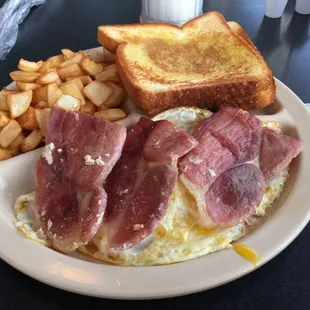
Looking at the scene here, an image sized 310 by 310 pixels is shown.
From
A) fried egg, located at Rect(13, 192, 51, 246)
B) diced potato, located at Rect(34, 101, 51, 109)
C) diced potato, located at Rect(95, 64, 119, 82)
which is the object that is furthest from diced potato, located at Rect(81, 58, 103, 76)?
fried egg, located at Rect(13, 192, 51, 246)

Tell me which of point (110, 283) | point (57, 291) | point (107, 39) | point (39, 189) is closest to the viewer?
point (110, 283)

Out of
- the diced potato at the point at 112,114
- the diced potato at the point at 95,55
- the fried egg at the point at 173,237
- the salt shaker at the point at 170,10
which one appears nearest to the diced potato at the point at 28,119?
the diced potato at the point at 112,114

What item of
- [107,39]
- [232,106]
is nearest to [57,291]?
[232,106]

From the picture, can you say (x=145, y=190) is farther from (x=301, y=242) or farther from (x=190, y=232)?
(x=301, y=242)

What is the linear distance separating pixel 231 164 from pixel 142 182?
1.01 feet

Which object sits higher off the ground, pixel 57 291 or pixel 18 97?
pixel 18 97

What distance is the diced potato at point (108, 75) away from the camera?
1.93m

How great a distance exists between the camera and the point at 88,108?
6.00 feet

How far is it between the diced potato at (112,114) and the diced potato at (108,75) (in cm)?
17

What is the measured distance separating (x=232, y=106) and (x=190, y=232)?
649 millimetres

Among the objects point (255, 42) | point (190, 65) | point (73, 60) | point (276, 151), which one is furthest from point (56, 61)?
point (255, 42)

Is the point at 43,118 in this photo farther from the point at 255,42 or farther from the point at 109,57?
the point at 255,42

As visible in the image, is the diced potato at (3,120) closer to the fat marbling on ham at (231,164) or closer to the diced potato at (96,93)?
the diced potato at (96,93)

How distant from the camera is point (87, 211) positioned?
4.49ft
